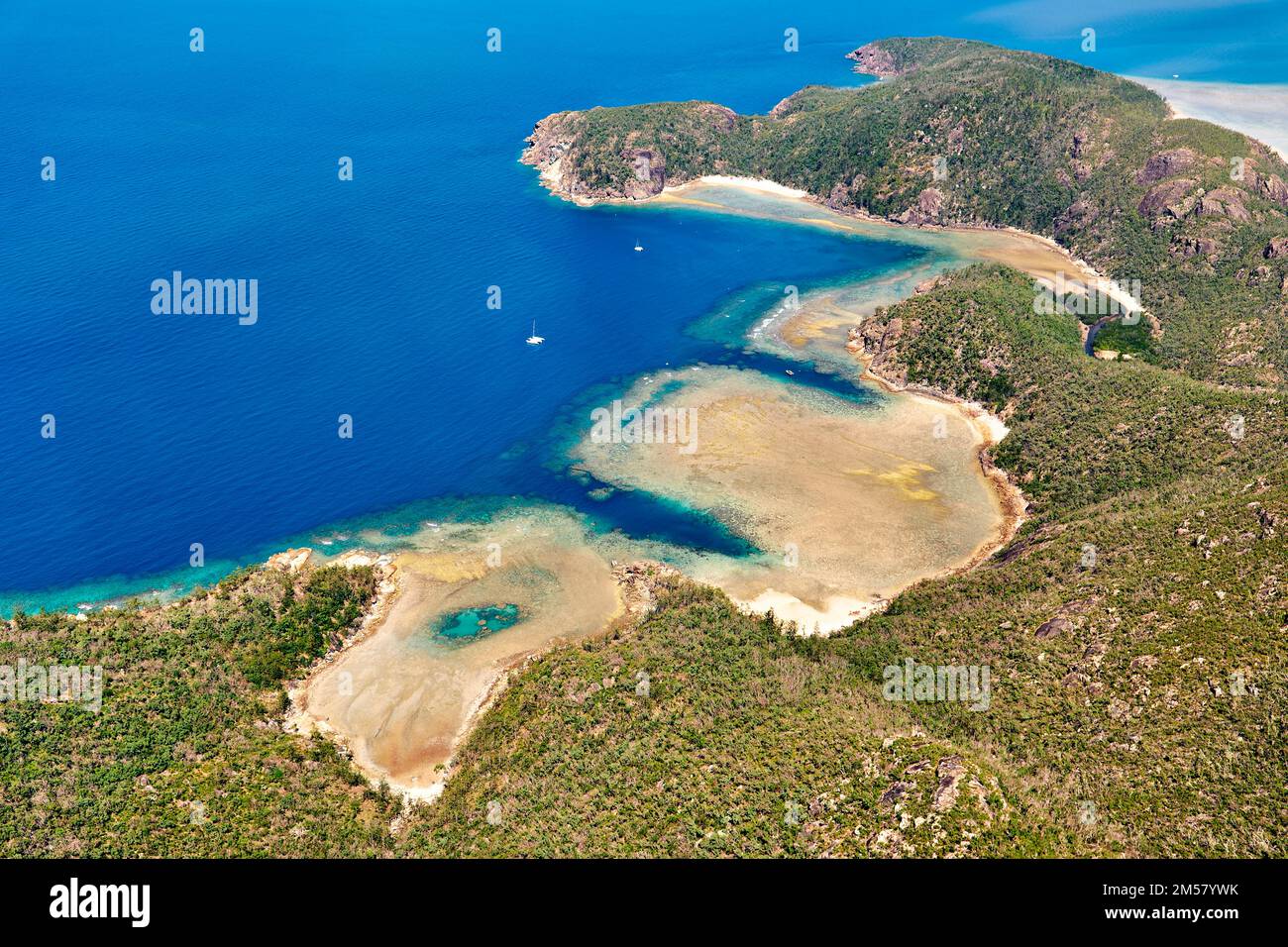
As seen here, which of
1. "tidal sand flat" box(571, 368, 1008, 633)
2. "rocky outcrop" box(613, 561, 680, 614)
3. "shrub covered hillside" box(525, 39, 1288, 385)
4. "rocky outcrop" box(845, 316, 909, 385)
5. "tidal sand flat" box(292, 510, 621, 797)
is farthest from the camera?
"rocky outcrop" box(845, 316, 909, 385)

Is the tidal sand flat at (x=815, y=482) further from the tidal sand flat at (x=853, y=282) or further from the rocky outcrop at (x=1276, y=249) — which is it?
the rocky outcrop at (x=1276, y=249)

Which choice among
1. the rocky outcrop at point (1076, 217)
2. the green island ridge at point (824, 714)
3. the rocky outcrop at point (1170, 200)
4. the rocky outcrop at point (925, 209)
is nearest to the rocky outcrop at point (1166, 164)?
the rocky outcrop at point (1170, 200)

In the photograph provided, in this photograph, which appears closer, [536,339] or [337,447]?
[337,447]

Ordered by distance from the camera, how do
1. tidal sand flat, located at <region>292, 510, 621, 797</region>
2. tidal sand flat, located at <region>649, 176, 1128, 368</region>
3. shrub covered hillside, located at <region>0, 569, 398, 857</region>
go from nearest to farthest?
shrub covered hillside, located at <region>0, 569, 398, 857</region> → tidal sand flat, located at <region>292, 510, 621, 797</region> → tidal sand flat, located at <region>649, 176, 1128, 368</region>

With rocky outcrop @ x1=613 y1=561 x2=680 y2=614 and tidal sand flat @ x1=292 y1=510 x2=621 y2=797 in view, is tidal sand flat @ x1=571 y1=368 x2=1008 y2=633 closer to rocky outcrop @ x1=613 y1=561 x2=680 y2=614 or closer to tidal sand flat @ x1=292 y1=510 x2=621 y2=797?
rocky outcrop @ x1=613 y1=561 x2=680 y2=614

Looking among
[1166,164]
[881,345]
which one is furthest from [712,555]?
[1166,164]

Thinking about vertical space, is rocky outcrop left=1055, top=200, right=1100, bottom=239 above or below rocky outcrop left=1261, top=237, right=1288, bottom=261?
above

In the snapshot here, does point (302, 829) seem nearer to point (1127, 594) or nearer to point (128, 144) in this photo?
point (1127, 594)

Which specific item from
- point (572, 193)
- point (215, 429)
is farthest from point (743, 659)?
point (572, 193)

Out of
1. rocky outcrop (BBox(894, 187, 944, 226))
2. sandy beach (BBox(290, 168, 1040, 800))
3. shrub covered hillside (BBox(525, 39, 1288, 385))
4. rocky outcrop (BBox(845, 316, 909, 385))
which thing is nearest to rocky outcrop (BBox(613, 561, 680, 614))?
sandy beach (BBox(290, 168, 1040, 800))
